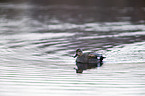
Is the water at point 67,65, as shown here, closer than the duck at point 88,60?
Yes

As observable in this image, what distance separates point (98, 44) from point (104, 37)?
10.5 feet

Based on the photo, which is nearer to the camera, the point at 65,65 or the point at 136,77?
the point at 136,77

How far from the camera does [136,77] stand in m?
13.2

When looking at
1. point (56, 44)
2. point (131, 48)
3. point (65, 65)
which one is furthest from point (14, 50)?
point (131, 48)

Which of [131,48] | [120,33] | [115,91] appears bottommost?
[115,91]

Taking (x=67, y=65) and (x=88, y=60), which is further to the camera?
(x=88, y=60)

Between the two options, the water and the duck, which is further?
the duck

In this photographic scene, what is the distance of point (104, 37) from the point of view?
23.4 meters

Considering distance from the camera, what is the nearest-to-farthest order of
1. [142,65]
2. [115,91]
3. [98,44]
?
[115,91], [142,65], [98,44]

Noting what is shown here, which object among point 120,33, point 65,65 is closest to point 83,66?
point 65,65

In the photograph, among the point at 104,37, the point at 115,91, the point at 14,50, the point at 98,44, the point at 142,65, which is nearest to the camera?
the point at 115,91

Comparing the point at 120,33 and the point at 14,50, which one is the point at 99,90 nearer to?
the point at 14,50

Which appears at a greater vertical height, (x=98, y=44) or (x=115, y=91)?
(x=98, y=44)

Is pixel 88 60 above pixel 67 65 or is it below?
above
